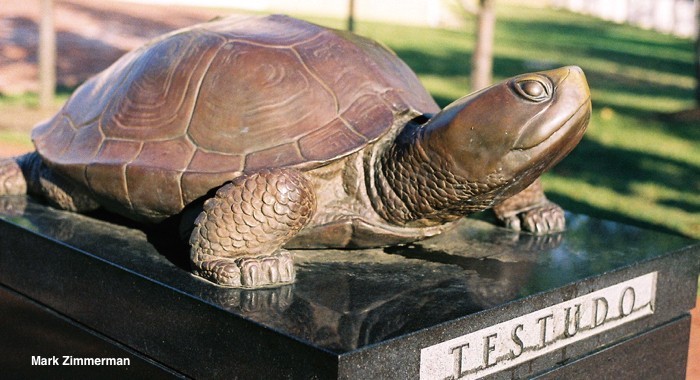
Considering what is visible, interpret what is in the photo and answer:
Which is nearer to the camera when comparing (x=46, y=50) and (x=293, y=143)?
(x=293, y=143)

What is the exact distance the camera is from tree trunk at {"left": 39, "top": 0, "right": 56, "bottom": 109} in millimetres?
9401

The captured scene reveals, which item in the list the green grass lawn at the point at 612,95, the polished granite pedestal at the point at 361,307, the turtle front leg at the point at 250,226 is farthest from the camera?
the green grass lawn at the point at 612,95

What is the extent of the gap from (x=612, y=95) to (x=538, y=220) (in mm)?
10861

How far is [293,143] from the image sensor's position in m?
3.07

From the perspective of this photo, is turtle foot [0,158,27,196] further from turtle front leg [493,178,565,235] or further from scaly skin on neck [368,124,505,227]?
turtle front leg [493,178,565,235]

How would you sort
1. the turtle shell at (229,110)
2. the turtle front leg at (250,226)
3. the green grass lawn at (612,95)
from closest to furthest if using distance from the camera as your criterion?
1. the turtle front leg at (250,226)
2. the turtle shell at (229,110)
3. the green grass lawn at (612,95)

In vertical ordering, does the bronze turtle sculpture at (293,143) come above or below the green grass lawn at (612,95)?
above

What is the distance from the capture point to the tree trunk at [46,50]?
370 inches

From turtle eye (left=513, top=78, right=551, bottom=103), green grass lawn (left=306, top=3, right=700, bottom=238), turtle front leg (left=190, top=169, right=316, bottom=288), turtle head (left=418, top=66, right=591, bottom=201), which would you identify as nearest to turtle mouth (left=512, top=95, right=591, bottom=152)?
turtle head (left=418, top=66, right=591, bottom=201)

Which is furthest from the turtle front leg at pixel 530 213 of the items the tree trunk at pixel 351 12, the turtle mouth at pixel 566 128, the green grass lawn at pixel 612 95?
the tree trunk at pixel 351 12

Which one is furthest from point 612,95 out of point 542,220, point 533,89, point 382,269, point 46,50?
point 533,89

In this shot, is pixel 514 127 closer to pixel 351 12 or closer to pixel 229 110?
pixel 229 110

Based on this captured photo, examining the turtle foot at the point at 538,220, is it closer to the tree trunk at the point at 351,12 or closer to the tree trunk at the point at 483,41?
the tree trunk at the point at 483,41

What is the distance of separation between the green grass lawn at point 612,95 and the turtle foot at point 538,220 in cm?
352
